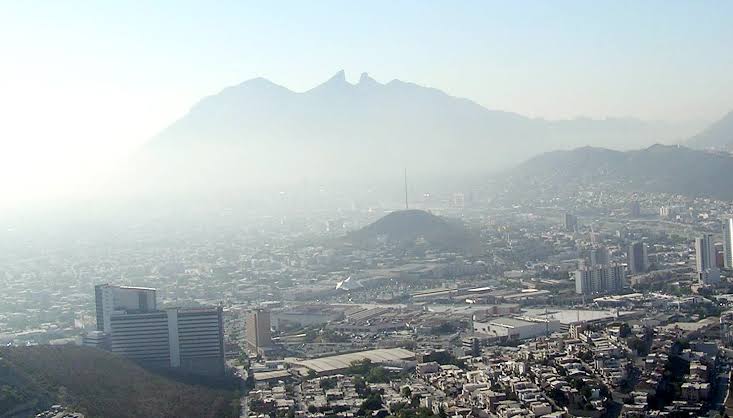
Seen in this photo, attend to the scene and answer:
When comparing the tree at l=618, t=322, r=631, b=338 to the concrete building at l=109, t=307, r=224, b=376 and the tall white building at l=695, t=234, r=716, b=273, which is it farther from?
the tall white building at l=695, t=234, r=716, b=273

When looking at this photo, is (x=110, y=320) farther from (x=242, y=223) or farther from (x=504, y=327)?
(x=242, y=223)

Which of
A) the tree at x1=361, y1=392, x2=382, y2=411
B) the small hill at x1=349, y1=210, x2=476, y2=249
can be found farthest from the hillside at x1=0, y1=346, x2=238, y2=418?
the small hill at x1=349, y1=210, x2=476, y2=249

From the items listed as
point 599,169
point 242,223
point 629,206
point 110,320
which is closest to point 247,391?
point 110,320

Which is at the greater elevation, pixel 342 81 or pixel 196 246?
pixel 342 81

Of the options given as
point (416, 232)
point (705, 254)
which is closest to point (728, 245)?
point (705, 254)

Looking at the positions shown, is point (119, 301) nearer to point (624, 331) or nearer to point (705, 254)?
point (624, 331)

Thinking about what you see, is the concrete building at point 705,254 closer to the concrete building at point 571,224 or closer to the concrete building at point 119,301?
the concrete building at point 571,224

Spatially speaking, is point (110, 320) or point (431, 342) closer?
point (110, 320)
